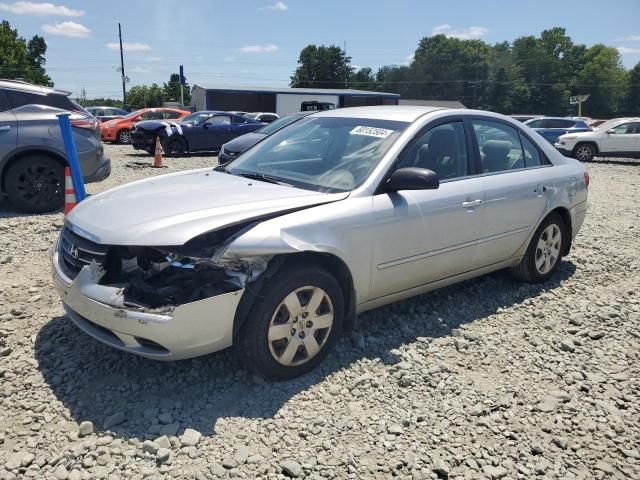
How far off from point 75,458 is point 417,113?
3.14 m

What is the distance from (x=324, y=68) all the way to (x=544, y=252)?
101992mm

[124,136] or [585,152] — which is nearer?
[585,152]

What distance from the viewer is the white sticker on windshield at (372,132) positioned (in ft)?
12.7

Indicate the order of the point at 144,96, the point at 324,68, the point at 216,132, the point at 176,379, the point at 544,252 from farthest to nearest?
the point at 324,68, the point at 144,96, the point at 216,132, the point at 544,252, the point at 176,379

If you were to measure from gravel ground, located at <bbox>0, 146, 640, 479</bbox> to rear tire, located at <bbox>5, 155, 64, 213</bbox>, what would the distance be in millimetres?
3085

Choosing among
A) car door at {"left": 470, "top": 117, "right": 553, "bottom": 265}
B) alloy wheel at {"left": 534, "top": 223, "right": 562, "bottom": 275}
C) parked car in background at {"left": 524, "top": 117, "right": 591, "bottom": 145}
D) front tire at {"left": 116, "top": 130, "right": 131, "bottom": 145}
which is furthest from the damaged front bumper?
parked car in background at {"left": 524, "top": 117, "right": 591, "bottom": 145}

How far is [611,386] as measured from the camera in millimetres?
3404

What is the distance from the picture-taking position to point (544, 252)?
16.5ft

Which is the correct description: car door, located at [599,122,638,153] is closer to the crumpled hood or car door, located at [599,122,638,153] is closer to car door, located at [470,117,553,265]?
car door, located at [470,117,553,265]

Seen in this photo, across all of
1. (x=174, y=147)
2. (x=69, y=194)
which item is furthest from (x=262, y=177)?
(x=174, y=147)

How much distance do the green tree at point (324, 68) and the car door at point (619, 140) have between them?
85.9 metres

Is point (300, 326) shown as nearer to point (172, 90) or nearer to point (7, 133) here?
point (7, 133)

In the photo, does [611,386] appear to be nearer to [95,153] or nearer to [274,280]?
[274,280]

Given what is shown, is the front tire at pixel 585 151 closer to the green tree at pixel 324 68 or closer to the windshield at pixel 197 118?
the windshield at pixel 197 118
